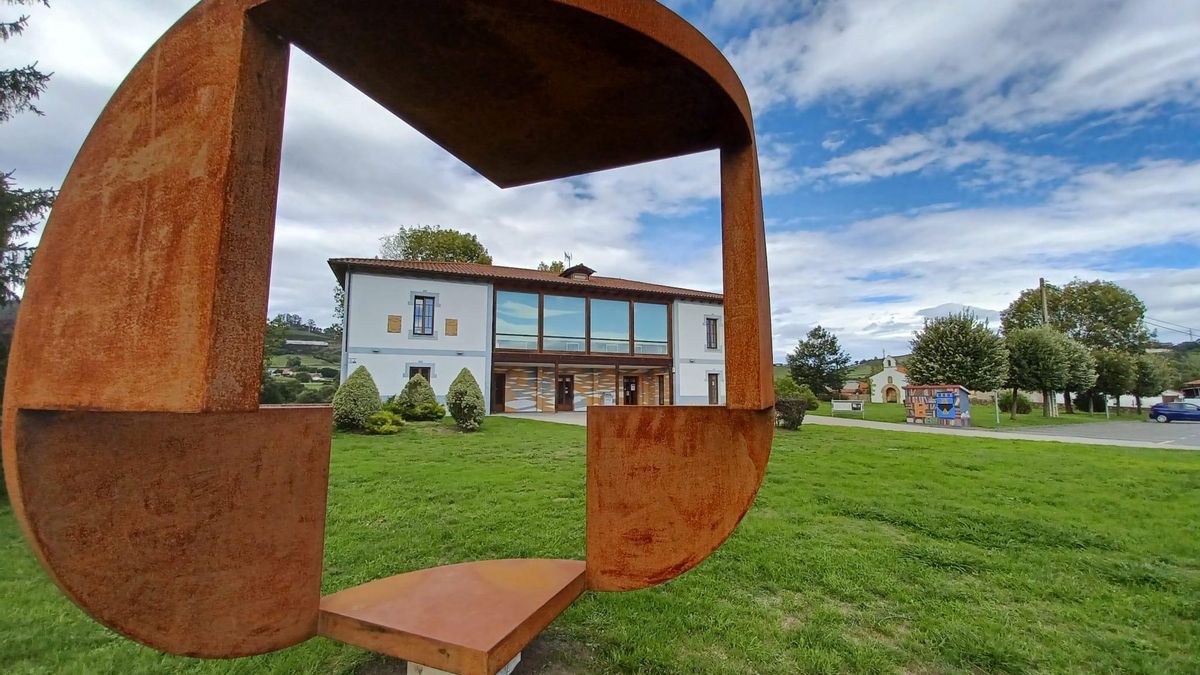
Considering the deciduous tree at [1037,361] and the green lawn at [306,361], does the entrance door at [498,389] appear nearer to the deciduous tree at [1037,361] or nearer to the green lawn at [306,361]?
the green lawn at [306,361]

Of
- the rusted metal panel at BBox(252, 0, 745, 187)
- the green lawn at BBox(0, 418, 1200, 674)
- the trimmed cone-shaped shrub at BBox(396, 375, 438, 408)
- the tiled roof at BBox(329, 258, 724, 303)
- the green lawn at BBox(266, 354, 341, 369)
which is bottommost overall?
the green lawn at BBox(0, 418, 1200, 674)

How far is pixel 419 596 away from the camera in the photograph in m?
2.31

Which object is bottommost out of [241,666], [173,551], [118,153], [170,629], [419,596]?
[241,666]

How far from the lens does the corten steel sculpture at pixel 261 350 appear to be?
1.39 meters

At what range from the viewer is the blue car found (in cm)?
2270

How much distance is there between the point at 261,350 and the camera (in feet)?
4.86

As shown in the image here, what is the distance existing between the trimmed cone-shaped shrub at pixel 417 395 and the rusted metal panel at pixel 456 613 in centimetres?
1258

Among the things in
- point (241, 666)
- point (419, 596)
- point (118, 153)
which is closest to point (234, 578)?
point (419, 596)

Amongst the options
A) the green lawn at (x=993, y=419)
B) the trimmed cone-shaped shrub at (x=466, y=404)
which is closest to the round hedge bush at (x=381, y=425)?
the trimmed cone-shaped shrub at (x=466, y=404)

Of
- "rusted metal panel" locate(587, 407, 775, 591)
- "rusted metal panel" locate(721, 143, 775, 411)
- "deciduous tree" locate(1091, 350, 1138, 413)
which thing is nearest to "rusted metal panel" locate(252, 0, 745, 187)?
"rusted metal panel" locate(721, 143, 775, 411)

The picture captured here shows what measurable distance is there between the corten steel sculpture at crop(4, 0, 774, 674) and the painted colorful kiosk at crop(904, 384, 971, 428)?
1887cm

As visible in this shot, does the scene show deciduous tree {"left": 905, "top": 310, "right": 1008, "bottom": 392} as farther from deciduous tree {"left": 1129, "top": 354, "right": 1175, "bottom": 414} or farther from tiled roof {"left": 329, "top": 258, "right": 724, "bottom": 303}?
deciduous tree {"left": 1129, "top": 354, "right": 1175, "bottom": 414}

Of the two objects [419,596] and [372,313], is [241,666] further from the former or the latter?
[372,313]

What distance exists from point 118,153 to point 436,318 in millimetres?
17979
